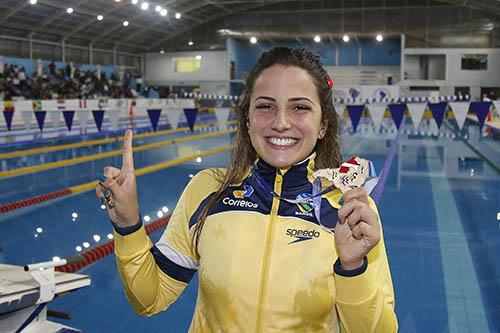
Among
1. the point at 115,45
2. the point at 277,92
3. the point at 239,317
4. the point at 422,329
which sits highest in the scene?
the point at 115,45

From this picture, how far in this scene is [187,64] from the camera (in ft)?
130

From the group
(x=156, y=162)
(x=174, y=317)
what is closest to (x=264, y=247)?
(x=174, y=317)

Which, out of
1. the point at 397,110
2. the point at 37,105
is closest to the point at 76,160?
the point at 397,110

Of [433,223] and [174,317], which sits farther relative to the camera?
[433,223]

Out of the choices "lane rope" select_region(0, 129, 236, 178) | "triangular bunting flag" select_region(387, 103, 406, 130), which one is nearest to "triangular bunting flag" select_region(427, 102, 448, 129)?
"triangular bunting flag" select_region(387, 103, 406, 130)

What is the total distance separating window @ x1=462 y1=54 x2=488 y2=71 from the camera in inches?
1375

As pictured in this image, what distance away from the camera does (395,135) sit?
1733 centimetres

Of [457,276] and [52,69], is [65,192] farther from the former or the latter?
[52,69]

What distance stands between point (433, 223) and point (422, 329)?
2.98 m

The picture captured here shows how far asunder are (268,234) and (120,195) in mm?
439

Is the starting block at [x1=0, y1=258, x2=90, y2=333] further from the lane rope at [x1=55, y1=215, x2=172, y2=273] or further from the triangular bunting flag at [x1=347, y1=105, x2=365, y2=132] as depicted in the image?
the triangular bunting flag at [x1=347, y1=105, x2=365, y2=132]

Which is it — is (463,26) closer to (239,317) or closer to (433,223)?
(433,223)

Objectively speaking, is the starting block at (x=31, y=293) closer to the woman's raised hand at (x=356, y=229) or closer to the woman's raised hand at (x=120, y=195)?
the woman's raised hand at (x=120, y=195)

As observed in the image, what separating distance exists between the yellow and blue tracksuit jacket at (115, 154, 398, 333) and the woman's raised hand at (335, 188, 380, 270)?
74 millimetres
